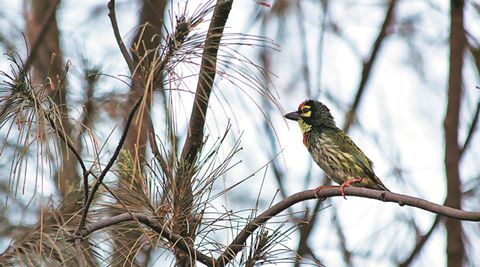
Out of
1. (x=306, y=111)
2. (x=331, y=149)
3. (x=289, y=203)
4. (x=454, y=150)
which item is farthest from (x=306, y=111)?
(x=289, y=203)

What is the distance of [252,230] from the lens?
2.97 metres

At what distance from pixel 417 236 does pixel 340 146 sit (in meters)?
1.28

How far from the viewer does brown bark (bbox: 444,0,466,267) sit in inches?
165

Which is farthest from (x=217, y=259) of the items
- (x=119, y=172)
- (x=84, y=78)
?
(x=84, y=78)

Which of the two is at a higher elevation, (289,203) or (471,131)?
(471,131)

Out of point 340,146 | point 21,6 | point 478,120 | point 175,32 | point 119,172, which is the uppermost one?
point 21,6

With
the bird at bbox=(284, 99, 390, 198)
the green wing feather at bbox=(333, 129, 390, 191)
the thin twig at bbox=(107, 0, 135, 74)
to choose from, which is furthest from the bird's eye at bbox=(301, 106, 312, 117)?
the thin twig at bbox=(107, 0, 135, 74)

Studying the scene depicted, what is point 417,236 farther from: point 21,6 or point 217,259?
point 21,6

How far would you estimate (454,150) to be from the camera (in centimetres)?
428

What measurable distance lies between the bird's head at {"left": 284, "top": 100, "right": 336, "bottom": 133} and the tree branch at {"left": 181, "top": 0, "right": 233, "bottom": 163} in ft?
4.92

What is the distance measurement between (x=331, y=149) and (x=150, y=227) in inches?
75.0

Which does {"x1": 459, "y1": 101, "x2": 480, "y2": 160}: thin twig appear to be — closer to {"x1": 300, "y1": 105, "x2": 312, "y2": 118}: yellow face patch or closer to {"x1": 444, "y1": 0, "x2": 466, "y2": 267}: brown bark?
{"x1": 444, "y1": 0, "x2": 466, "y2": 267}: brown bark

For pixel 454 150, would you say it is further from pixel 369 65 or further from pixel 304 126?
pixel 369 65

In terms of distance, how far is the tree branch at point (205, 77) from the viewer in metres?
2.81
